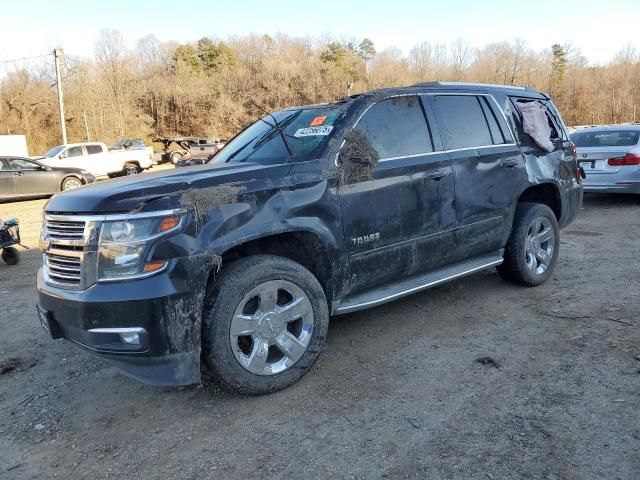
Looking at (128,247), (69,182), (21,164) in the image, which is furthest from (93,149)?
(128,247)

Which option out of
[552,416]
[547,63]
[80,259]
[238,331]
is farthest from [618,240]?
[547,63]

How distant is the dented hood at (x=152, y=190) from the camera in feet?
9.25

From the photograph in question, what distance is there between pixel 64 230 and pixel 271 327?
137 centimetres

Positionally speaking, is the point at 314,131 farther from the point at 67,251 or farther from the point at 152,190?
the point at 67,251

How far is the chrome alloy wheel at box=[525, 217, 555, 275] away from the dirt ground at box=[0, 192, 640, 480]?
0.57 metres

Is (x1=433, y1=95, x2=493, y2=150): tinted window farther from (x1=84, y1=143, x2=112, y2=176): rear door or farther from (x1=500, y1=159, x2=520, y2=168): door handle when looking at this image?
(x1=84, y1=143, x2=112, y2=176): rear door

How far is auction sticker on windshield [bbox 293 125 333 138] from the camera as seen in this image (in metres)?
3.73

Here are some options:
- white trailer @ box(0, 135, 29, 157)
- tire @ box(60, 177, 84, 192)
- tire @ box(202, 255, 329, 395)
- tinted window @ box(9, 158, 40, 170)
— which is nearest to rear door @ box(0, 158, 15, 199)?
tinted window @ box(9, 158, 40, 170)

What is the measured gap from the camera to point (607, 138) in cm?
1021

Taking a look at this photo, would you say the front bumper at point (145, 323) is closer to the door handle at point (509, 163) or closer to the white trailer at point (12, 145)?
the door handle at point (509, 163)

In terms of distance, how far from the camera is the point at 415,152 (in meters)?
4.04

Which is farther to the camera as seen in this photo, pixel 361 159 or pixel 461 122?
pixel 461 122

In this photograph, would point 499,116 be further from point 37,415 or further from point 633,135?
point 633,135

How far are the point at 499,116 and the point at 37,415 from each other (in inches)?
176
